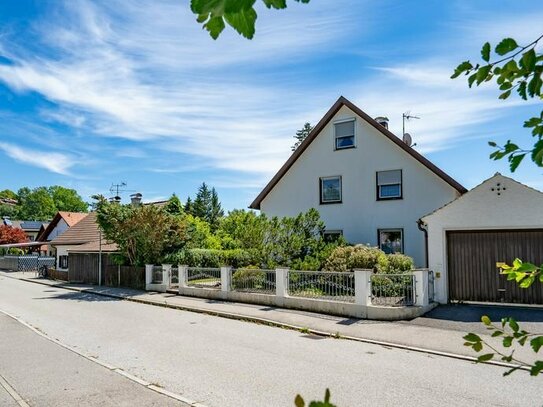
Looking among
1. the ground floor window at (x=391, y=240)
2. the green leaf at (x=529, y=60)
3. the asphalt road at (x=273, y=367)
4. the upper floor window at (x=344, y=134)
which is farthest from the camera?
the upper floor window at (x=344, y=134)

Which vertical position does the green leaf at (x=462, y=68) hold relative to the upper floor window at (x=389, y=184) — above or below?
below

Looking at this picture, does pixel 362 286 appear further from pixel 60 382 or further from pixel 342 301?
pixel 60 382

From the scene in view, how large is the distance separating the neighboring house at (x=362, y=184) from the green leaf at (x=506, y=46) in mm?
19537

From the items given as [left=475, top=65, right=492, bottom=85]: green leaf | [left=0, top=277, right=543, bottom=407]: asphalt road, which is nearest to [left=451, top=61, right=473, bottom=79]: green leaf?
[left=475, top=65, right=492, bottom=85]: green leaf

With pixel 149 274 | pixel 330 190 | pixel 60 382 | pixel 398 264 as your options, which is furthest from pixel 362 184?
pixel 60 382

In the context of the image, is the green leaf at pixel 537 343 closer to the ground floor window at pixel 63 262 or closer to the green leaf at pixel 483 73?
the green leaf at pixel 483 73

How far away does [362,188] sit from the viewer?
22312 mm

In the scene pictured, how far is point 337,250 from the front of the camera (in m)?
18.6

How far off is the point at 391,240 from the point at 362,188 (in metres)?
2.90

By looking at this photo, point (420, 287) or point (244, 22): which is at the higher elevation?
point (244, 22)

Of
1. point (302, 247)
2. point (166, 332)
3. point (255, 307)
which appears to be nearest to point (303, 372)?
point (166, 332)

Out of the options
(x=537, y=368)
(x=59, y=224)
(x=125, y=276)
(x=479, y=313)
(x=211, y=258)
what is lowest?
(x=479, y=313)

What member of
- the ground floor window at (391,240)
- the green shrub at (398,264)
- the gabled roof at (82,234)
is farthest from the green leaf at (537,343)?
the gabled roof at (82,234)

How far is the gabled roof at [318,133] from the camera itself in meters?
20.0
